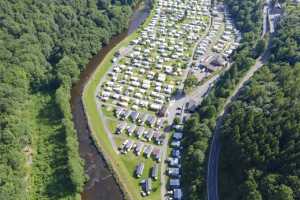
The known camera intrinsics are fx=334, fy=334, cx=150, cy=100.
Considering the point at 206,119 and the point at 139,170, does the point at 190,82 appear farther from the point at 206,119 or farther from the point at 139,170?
the point at 139,170

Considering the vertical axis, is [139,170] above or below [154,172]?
above

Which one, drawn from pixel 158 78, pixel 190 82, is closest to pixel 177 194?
pixel 190 82

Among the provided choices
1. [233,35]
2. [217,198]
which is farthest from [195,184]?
[233,35]

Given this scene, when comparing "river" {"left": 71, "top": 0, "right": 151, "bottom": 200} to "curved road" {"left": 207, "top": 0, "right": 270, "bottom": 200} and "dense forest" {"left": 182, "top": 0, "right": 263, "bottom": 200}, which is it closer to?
"dense forest" {"left": 182, "top": 0, "right": 263, "bottom": 200}

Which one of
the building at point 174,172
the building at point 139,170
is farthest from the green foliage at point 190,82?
the building at point 139,170

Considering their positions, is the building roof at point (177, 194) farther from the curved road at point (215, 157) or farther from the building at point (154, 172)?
the curved road at point (215, 157)
